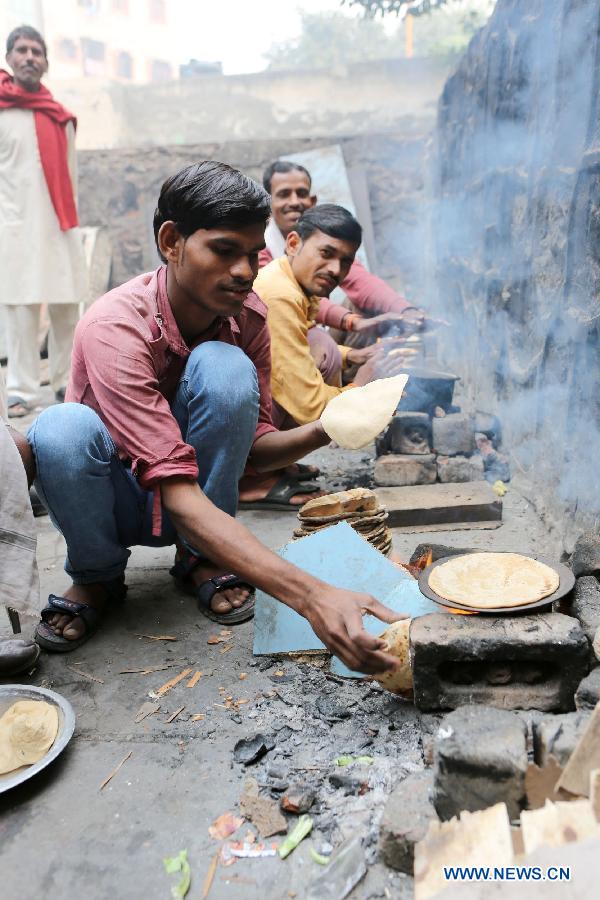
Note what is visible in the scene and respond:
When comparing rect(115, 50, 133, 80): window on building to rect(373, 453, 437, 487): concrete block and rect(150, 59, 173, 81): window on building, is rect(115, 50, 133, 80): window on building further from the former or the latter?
rect(373, 453, 437, 487): concrete block

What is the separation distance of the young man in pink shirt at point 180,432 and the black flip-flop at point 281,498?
3.10 feet

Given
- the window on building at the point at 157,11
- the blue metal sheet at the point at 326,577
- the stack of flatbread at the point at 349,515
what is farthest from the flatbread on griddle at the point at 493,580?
the window on building at the point at 157,11

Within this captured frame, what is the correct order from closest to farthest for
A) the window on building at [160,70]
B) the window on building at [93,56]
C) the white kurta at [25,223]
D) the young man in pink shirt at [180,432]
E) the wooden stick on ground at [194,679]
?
1. the young man in pink shirt at [180,432]
2. the wooden stick on ground at [194,679]
3. the white kurta at [25,223]
4. the window on building at [93,56]
5. the window on building at [160,70]

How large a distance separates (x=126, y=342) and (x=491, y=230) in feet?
9.12

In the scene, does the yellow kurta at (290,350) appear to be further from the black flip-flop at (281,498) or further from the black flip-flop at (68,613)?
the black flip-flop at (68,613)

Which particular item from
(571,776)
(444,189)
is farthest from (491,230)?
(571,776)

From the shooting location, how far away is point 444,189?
5.86 m

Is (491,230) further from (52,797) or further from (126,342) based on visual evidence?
(52,797)

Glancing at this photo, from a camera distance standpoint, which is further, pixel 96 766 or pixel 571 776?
pixel 96 766

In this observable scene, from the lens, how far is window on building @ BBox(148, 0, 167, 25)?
30156 millimetres

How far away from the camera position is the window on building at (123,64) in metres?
29.2

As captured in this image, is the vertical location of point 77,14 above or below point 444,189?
above

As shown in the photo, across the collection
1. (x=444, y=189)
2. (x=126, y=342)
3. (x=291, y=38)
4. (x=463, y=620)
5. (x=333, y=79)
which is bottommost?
(x=463, y=620)

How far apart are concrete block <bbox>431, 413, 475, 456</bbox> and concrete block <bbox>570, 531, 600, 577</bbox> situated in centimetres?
166
